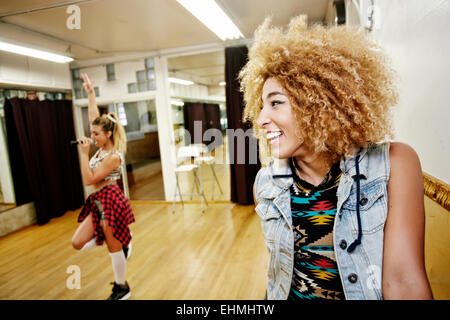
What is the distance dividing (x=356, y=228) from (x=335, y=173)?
0.15 meters

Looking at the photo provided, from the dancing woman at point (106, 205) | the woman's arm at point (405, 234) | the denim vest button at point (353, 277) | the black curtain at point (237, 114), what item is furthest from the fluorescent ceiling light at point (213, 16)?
the denim vest button at point (353, 277)

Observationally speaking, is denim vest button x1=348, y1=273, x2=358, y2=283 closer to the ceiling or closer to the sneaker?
the sneaker

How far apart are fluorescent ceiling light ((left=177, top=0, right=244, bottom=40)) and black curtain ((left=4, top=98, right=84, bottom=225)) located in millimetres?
2311

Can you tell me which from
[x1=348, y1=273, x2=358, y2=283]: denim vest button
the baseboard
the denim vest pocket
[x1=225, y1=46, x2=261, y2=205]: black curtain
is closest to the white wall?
the denim vest pocket

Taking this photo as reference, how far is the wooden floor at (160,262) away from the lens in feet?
6.28

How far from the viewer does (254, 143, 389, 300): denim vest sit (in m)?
0.55

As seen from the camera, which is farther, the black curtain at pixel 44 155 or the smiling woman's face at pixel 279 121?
the black curtain at pixel 44 155

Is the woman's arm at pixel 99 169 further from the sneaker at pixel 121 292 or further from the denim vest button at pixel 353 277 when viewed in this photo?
the denim vest button at pixel 353 277

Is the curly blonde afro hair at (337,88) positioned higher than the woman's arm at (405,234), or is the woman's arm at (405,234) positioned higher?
the curly blonde afro hair at (337,88)

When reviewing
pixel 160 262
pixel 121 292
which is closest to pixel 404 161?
pixel 121 292

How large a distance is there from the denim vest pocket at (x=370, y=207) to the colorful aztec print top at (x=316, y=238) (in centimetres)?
5
